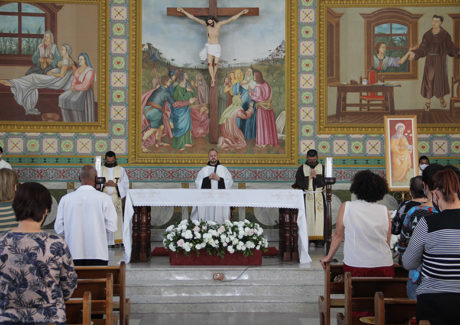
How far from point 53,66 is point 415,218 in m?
8.74

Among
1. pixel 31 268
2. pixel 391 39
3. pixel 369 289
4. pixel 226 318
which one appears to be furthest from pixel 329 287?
pixel 391 39

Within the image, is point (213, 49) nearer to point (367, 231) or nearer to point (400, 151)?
point (400, 151)

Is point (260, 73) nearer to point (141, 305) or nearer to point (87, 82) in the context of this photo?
point (87, 82)

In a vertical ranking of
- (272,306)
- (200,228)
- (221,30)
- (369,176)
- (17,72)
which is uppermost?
(221,30)

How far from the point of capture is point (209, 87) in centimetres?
1115

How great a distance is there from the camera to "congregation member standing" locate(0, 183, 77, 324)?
3.04 metres

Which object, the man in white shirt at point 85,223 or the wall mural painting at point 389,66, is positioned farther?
the wall mural painting at point 389,66

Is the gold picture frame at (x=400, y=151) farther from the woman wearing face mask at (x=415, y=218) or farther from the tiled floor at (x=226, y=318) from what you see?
the woman wearing face mask at (x=415, y=218)

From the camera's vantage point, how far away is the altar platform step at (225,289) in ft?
22.5

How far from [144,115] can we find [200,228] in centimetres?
409

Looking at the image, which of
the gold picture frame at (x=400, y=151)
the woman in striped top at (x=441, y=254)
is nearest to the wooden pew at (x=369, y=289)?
the woman in striped top at (x=441, y=254)

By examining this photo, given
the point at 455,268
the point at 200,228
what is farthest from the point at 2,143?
the point at 455,268

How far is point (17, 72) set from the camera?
1100 cm

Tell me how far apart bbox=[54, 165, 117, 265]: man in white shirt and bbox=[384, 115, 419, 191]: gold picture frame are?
18.3ft
